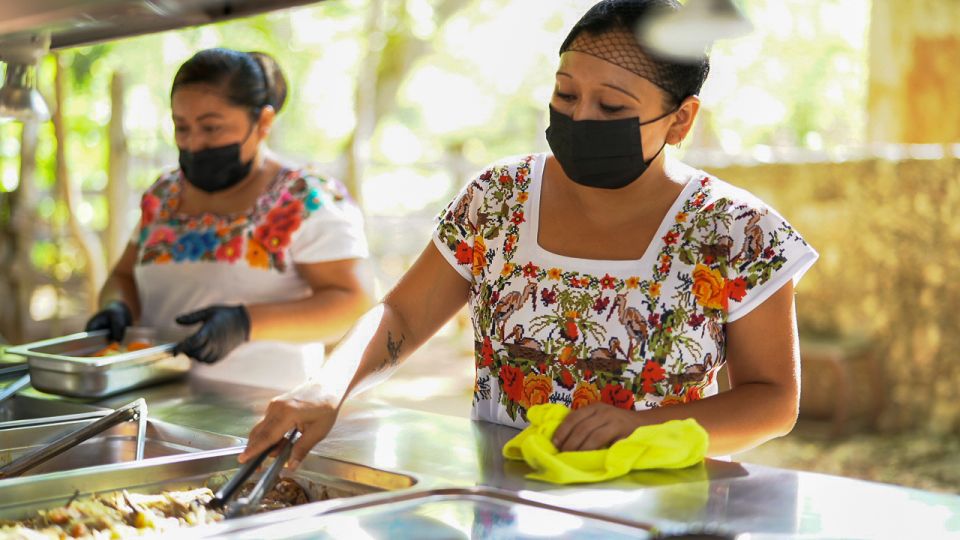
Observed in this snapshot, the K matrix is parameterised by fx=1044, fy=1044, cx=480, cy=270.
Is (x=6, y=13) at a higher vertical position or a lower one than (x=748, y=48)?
lower

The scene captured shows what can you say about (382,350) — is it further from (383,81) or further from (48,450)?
(383,81)

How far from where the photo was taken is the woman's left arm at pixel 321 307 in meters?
2.74

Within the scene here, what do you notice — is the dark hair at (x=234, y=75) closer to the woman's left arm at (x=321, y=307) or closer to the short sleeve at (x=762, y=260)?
the woman's left arm at (x=321, y=307)

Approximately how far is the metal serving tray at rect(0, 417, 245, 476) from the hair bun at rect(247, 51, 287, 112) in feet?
4.15

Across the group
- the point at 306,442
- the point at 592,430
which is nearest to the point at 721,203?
the point at 592,430

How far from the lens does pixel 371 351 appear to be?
2.01 meters

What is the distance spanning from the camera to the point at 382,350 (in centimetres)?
204

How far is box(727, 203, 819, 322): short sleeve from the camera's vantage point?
1.85 metres

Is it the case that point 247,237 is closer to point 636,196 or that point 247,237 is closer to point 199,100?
point 199,100

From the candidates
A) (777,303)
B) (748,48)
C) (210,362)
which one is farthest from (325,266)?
(748,48)

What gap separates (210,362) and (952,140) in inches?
234

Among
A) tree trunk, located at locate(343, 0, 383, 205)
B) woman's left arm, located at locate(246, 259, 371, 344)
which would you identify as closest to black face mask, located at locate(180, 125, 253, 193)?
woman's left arm, located at locate(246, 259, 371, 344)

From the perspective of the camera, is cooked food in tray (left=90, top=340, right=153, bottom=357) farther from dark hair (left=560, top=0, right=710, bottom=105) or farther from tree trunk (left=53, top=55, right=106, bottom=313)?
tree trunk (left=53, top=55, right=106, bottom=313)

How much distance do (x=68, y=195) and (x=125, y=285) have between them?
3.56 metres
